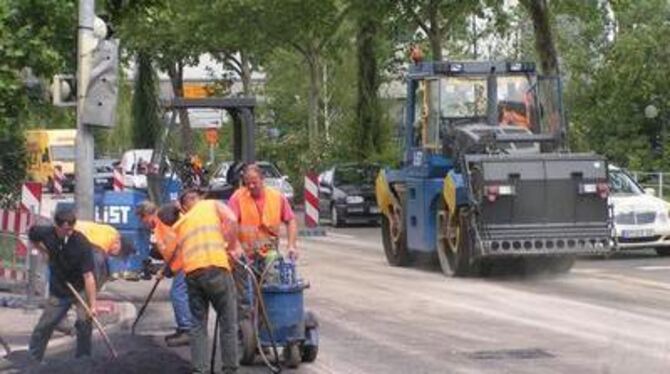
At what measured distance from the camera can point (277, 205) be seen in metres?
10.9

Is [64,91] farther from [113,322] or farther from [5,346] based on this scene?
[5,346]

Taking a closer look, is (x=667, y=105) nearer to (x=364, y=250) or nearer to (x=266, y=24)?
(x=266, y=24)

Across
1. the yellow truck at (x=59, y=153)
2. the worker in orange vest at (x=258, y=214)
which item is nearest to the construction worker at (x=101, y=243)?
the worker in orange vest at (x=258, y=214)

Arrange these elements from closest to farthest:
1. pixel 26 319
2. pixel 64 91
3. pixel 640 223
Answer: pixel 26 319 < pixel 64 91 < pixel 640 223

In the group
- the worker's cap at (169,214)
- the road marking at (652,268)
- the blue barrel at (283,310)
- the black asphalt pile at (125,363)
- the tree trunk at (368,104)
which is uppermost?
the tree trunk at (368,104)

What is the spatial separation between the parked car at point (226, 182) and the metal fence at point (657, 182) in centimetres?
966

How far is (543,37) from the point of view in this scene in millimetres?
28172

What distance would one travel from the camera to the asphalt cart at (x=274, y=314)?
10070 millimetres

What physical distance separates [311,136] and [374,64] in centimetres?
588

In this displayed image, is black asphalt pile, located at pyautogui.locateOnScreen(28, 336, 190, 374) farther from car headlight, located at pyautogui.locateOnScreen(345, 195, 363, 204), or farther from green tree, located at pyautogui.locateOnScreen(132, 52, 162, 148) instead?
green tree, located at pyautogui.locateOnScreen(132, 52, 162, 148)

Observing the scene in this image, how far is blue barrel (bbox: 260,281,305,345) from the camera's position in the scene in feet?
33.1

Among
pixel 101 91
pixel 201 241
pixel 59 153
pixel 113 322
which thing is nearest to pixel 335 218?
pixel 101 91

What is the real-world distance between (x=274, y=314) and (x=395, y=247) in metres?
10.6

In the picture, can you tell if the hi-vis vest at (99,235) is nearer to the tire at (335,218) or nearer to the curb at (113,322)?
the curb at (113,322)
